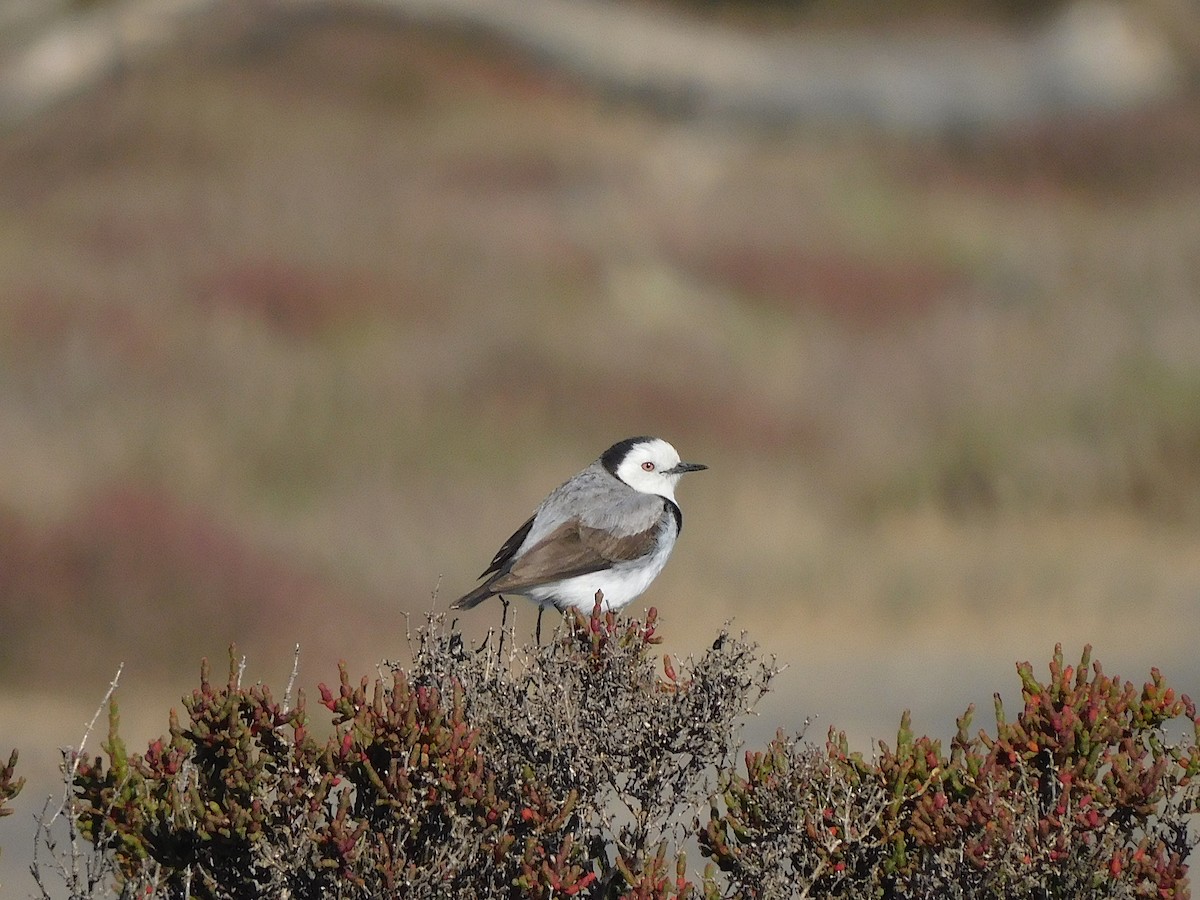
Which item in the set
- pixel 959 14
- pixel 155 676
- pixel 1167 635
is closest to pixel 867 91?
pixel 959 14

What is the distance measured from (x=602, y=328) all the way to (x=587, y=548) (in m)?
15.5

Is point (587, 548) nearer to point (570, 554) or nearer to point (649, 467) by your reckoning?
point (570, 554)

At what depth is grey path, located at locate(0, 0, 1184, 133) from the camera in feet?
102

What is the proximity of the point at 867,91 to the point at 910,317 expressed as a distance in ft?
37.1

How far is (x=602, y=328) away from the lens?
73.8ft

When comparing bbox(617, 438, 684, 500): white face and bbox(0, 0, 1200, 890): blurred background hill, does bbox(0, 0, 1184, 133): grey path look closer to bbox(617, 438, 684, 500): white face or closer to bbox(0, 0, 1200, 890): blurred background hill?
bbox(0, 0, 1200, 890): blurred background hill

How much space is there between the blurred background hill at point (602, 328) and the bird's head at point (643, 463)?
7.52ft

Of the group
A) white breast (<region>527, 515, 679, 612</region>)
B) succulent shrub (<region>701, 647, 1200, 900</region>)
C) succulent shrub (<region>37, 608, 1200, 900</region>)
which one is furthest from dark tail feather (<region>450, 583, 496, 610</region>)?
succulent shrub (<region>701, 647, 1200, 900</region>)

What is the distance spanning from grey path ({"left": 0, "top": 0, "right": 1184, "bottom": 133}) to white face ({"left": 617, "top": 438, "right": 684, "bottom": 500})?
22297 mm

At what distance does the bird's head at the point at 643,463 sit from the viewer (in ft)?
25.7

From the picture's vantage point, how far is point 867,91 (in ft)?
113

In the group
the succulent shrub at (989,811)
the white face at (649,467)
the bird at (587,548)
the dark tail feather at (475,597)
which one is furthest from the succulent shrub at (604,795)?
the white face at (649,467)

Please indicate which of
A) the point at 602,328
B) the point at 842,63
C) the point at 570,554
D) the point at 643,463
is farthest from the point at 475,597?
the point at 842,63

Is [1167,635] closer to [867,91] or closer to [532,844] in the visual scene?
[532,844]
